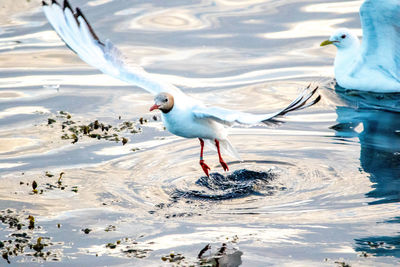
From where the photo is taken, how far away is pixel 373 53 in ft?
40.3

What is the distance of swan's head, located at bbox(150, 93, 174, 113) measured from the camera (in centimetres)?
793

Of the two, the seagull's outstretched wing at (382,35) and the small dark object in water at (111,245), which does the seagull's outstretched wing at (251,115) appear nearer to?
the small dark object in water at (111,245)

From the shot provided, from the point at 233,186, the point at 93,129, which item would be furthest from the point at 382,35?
the point at 93,129

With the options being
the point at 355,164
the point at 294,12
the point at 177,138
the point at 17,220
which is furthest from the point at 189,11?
the point at 17,220

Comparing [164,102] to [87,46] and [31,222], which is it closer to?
[87,46]

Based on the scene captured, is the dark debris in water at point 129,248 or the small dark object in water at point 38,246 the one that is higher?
the small dark object in water at point 38,246

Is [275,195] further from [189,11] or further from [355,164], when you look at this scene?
[189,11]

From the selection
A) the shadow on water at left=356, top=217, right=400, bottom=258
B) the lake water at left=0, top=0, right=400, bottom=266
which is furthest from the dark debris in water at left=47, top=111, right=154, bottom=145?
the shadow on water at left=356, top=217, right=400, bottom=258

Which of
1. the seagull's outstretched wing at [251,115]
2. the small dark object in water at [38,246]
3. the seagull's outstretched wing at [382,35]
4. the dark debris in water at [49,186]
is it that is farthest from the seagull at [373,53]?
the small dark object in water at [38,246]

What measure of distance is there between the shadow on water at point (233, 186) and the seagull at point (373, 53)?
3.76m

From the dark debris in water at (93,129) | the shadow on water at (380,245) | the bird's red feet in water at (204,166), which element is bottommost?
the shadow on water at (380,245)

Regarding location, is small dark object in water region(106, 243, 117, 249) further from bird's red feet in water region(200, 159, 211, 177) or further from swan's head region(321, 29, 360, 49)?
swan's head region(321, 29, 360, 49)

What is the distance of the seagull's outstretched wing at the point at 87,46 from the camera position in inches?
343

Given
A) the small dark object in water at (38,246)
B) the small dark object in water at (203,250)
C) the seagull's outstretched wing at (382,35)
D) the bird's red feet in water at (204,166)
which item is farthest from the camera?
the seagull's outstretched wing at (382,35)
